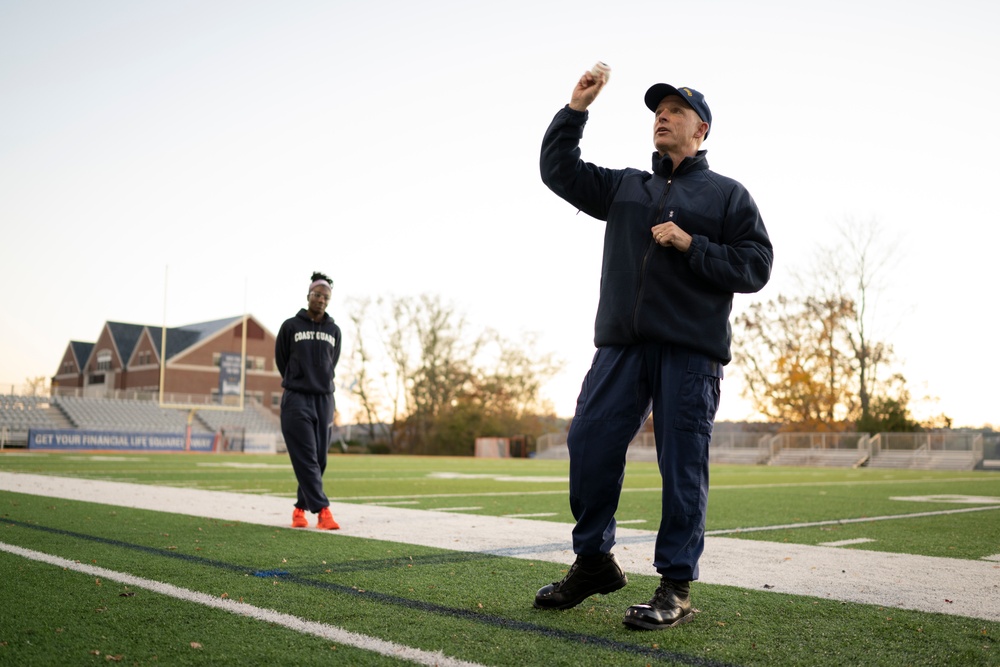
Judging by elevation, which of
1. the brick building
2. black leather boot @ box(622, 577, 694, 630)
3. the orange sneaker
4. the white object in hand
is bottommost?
the orange sneaker

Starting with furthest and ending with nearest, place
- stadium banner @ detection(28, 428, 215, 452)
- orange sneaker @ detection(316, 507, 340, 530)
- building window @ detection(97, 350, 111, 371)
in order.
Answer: building window @ detection(97, 350, 111, 371) → stadium banner @ detection(28, 428, 215, 452) → orange sneaker @ detection(316, 507, 340, 530)

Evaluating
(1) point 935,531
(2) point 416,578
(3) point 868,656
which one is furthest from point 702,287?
(1) point 935,531

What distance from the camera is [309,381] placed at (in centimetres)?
670

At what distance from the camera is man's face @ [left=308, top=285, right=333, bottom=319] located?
686 cm

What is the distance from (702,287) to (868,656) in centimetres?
135

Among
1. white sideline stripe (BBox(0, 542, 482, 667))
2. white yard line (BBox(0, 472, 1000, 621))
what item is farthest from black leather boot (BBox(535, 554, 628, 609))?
white sideline stripe (BBox(0, 542, 482, 667))

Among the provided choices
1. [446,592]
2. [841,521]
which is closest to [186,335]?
[841,521]

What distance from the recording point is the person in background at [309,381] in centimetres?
661

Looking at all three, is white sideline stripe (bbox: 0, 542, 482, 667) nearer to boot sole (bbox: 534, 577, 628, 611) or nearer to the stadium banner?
boot sole (bbox: 534, 577, 628, 611)

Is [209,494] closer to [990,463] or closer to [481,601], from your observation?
[481,601]

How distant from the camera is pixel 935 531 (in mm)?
Answer: 6781

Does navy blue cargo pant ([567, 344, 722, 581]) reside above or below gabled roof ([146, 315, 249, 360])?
below

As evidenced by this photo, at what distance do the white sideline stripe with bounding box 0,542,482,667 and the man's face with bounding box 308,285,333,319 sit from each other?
9.68ft

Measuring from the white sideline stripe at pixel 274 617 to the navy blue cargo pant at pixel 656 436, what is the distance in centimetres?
91
